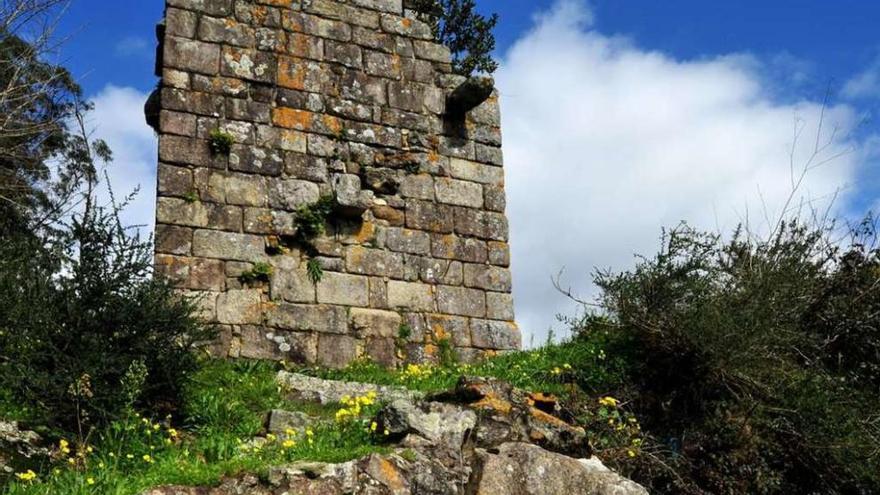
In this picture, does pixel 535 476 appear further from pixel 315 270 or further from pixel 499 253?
pixel 499 253

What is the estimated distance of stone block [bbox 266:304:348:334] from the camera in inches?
347

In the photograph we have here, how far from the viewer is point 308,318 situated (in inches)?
351

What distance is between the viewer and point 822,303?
8875 millimetres

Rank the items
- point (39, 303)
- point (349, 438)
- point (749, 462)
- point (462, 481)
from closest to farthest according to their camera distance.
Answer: point (462, 481), point (349, 438), point (39, 303), point (749, 462)

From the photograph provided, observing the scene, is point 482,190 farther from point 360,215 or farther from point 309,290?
point 309,290

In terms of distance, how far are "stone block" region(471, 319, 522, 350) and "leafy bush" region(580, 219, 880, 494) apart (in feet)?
3.34

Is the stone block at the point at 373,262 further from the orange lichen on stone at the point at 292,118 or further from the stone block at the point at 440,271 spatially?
the orange lichen on stone at the point at 292,118

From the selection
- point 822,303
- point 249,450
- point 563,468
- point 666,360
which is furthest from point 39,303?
point 822,303

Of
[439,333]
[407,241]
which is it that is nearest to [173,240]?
[407,241]

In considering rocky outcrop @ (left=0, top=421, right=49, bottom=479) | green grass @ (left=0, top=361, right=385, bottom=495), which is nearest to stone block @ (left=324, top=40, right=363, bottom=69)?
green grass @ (left=0, top=361, right=385, bottom=495)

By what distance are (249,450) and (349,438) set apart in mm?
618

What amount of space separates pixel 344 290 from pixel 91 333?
3.06 meters

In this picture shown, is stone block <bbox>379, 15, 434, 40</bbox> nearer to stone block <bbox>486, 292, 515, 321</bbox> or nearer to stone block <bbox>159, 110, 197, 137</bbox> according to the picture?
stone block <bbox>159, 110, 197, 137</bbox>

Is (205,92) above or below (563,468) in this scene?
above
